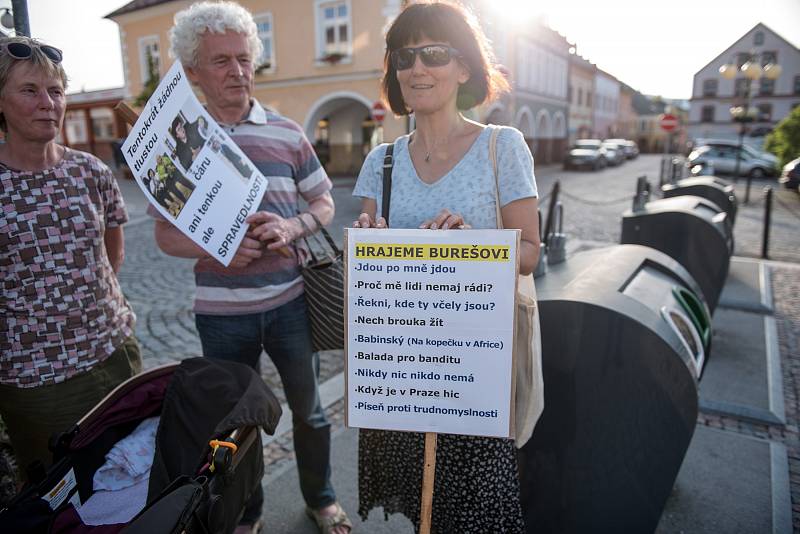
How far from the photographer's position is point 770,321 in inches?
200

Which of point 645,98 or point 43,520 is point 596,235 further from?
point 645,98

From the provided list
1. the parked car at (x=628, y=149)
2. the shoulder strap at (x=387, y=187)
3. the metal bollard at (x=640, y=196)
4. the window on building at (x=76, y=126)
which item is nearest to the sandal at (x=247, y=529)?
the shoulder strap at (x=387, y=187)

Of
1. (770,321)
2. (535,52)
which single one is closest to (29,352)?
(770,321)

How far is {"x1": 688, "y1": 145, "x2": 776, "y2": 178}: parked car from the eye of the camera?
69.7 feet

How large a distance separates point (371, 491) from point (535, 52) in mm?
28667

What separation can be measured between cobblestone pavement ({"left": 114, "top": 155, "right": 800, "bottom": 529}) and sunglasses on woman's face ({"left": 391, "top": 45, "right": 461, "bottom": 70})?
7.40ft

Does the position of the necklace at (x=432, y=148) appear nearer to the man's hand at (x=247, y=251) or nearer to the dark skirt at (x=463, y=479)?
the man's hand at (x=247, y=251)

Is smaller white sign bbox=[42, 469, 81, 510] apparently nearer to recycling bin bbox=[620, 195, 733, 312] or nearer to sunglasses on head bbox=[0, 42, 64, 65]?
sunglasses on head bbox=[0, 42, 64, 65]

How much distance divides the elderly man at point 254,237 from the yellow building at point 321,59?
14738 mm

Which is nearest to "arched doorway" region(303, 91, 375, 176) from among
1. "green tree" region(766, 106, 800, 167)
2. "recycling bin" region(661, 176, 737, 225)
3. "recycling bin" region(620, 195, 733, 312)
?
"green tree" region(766, 106, 800, 167)

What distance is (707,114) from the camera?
157 ft

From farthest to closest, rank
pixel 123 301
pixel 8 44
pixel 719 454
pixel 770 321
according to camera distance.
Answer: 1. pixel 770 321
2. pixel 719 454
3. pixel 123 301
4. pixel 8 44

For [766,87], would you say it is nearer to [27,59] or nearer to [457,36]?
[457,36]

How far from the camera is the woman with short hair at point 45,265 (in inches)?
68.3
